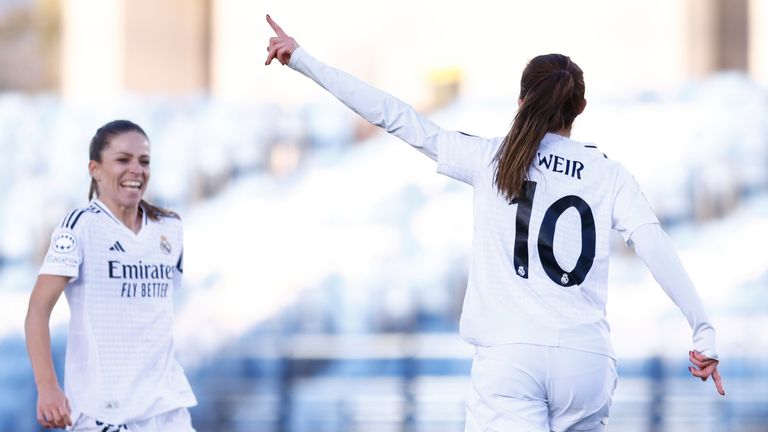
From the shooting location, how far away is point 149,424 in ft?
12.4

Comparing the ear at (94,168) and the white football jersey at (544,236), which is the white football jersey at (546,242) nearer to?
the white football jersey at (544,236)

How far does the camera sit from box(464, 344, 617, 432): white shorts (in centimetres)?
310

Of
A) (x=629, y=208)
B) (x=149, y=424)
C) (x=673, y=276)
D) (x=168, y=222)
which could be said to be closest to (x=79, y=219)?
(x=168, y=222)

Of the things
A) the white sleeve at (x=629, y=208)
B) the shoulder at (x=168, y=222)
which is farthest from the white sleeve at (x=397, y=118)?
the shoulder at (x=168, y=222)

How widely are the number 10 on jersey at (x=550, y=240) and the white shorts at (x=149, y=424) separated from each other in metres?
1.29

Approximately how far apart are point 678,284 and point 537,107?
0.58 m

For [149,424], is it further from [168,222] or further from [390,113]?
[390,113]

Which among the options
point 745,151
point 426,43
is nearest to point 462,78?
point 426,43

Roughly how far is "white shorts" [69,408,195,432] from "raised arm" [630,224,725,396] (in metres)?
1.50

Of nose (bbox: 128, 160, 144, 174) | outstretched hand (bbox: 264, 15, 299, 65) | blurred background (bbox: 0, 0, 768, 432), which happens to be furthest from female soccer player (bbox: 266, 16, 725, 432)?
blurred background (bbox: 0, 0, 768, 432)

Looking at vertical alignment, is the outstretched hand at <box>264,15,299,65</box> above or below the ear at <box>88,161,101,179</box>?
above

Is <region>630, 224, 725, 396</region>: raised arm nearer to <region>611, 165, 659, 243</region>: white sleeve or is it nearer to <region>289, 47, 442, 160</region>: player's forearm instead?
<region>611, 165, 659, 243</region>: white sleeve

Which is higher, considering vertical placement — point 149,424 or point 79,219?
point 79,219

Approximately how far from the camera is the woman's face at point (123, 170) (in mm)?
3846
